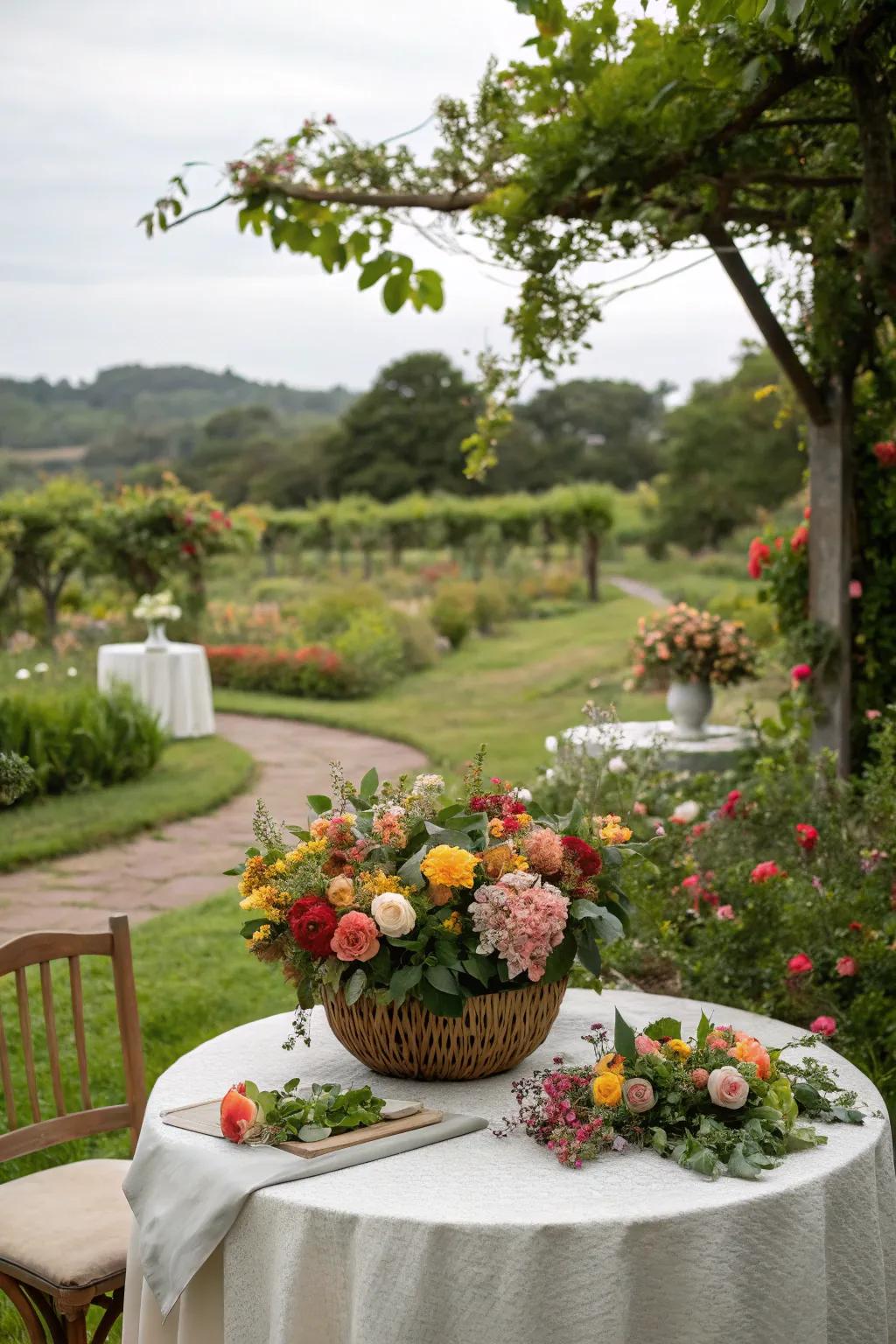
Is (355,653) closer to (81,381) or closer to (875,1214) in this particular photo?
(875,1214)

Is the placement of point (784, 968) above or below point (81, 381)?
below

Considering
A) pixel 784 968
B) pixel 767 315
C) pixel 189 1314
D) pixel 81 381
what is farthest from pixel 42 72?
pixel 81 381

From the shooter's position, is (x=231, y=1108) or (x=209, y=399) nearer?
(x=231, y=1108)

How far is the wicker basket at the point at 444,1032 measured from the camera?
6.84 feet

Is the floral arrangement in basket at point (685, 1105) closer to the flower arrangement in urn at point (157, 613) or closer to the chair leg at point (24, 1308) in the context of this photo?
the chair leg at point (24, 1308)

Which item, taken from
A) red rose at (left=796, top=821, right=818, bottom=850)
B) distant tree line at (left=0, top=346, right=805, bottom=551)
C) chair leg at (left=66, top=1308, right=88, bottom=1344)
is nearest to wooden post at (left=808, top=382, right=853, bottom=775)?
red rose at (left=796, top=821, right=818, bottom=850)

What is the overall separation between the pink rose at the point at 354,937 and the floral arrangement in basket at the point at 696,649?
16.2ft

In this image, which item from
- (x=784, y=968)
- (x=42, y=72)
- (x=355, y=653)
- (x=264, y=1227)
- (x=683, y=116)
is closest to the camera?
(x=264, y=1227)

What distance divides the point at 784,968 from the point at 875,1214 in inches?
59.0

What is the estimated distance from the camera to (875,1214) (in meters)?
1.94

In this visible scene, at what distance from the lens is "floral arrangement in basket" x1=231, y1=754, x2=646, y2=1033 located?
199 centimetres

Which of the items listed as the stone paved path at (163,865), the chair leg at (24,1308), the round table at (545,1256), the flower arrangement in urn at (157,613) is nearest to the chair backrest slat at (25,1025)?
the chair leg at (24,1308)

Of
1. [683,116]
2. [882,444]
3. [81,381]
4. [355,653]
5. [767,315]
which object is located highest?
[81,381]

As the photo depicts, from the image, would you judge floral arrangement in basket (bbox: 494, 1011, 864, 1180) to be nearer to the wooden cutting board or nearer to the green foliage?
the wooden cutting board
